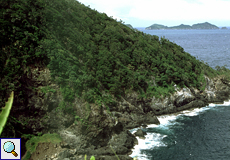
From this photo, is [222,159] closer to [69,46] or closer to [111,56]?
[111,56]

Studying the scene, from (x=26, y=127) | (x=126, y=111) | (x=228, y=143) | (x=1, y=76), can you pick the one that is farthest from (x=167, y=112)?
(x=1, y=76)

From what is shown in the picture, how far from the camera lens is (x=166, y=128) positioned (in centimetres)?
4150

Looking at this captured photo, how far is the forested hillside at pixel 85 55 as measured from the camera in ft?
105

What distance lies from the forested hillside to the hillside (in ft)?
0.48

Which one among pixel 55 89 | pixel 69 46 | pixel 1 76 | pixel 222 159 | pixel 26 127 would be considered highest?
pixel 69 46

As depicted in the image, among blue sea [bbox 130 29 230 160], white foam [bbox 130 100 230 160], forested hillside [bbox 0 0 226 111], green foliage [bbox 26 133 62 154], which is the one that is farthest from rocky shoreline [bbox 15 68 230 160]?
blue sea [bbox 130 29 230 160]

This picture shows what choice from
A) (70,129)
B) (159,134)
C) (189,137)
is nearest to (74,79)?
(70,129)

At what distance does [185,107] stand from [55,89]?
35.1 m

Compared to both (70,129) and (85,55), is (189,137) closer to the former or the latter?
(70,129)

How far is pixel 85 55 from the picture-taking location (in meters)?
44.0

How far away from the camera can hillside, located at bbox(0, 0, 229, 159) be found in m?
30.8

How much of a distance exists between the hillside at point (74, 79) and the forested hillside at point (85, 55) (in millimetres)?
146

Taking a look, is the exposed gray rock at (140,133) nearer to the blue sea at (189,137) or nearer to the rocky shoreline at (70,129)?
the blue sea at (189,137)

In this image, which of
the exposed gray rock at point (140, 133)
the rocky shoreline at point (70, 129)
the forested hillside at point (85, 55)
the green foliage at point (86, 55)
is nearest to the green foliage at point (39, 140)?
the rocky shoreline at point (70, 129)
